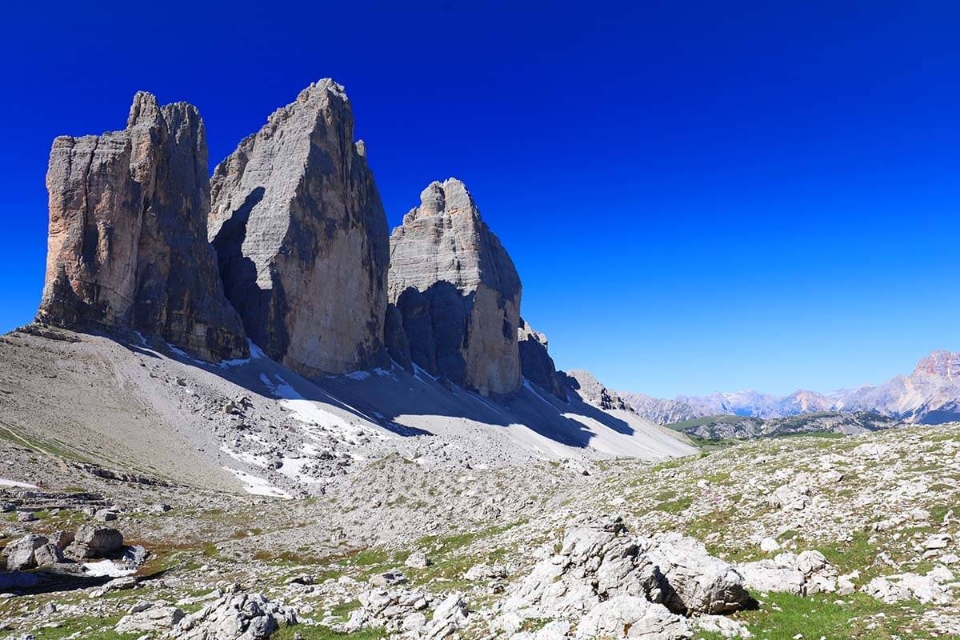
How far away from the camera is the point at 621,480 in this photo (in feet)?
129

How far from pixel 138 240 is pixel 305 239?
45542mm

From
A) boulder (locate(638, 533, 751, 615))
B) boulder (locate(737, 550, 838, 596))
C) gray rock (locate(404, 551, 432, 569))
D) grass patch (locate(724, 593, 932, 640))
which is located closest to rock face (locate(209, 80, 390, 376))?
gray rock (locate(404, 551, 432, 569))

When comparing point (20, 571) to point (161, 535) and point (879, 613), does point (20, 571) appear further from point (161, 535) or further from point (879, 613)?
point (879, 613)

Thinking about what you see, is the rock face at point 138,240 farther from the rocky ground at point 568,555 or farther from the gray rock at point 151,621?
the gray rock at point 151,621

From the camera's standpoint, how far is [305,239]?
166125 millimetres

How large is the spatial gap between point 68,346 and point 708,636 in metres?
124

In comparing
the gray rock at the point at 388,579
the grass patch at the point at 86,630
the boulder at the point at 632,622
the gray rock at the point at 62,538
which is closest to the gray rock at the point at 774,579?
the boulder at the point at 632,622

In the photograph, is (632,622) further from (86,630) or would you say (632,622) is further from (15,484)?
(15,484)

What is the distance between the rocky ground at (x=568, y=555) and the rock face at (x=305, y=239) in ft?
371

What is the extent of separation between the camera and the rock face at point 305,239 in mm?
159250

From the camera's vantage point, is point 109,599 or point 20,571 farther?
point 20,571

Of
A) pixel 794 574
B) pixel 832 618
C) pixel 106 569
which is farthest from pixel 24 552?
pixel 832 618

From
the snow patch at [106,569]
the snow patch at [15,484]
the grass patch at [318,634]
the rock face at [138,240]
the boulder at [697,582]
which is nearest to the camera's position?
the boulder at [697,582]

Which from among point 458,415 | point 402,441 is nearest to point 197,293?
point 402,441
